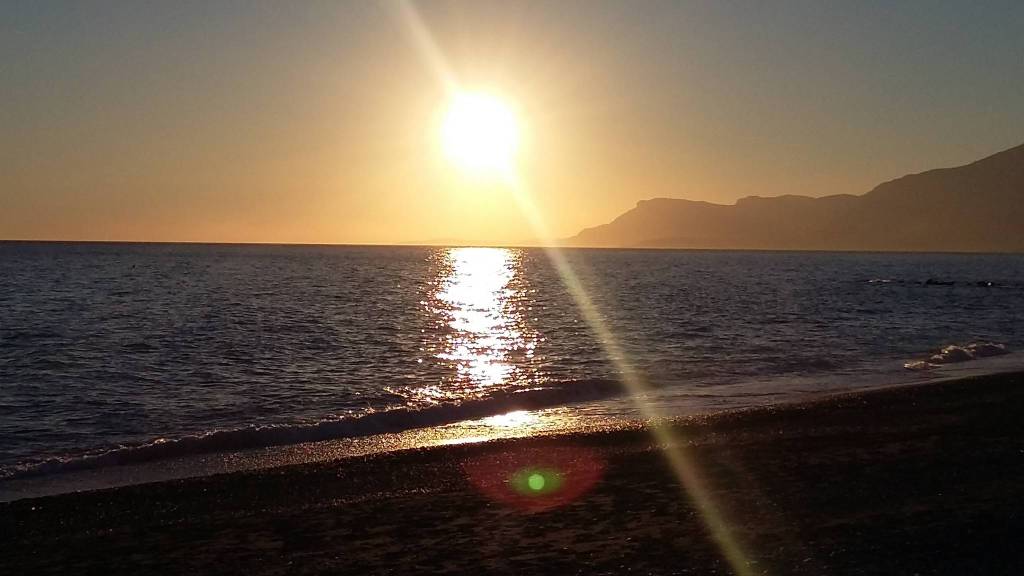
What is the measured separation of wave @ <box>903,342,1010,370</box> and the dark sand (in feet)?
54.2

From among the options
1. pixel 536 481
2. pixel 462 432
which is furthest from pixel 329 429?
pixel 536 481

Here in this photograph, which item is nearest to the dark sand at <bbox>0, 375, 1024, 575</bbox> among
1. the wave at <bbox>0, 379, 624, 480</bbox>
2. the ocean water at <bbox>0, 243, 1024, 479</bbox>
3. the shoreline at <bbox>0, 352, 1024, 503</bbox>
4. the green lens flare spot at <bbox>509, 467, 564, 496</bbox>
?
the green lens flare spot at <bbox>509, 467, 564, 496</bbox>

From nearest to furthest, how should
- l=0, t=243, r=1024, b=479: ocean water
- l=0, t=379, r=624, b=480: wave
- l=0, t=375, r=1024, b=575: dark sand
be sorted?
l=0, t=375, r=1024, b=575: dark sand, l=0, t=379, r=624, b=480: wave, l=0, t=243, r=1024, b=479: ocean water

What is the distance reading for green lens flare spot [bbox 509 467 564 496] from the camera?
13.9 metres

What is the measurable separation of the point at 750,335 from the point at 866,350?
7.23 meters

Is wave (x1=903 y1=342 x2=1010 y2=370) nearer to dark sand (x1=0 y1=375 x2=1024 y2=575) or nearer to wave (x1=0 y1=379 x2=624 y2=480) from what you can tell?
wave (x1=0 y1=379 x2=624 y2=480)

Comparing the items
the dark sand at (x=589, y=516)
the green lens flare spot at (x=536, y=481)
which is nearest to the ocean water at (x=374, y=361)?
the dark sand at (x=589, y=516)

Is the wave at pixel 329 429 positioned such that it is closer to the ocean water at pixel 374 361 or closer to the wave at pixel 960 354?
the ocean water at pixel 374 361

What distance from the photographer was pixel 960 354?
36.6m

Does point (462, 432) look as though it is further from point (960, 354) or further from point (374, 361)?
point (960, 354)

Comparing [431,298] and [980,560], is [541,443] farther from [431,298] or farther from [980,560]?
[431,298]

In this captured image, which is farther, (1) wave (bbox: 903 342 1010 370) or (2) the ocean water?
(1) wave (bbox: 903 342 1010 370)

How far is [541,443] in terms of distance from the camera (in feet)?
61.2

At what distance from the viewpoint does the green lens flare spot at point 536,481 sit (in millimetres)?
13922
